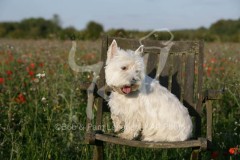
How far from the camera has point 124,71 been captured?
162 inches

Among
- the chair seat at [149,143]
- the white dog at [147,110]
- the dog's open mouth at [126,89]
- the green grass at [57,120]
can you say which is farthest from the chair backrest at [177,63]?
the chair seat at [149,143]

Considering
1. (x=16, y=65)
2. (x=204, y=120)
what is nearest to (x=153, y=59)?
(x=204, y=120)

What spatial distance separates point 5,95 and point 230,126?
3.07 metres

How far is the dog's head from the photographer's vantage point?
4016 millimetres

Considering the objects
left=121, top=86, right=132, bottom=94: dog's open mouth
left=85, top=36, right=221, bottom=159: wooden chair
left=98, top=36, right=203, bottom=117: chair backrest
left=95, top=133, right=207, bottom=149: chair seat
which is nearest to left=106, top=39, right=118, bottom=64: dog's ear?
left=121, top=86, right=132, bottom=94: dog's open mouth

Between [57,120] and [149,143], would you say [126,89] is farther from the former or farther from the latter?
[57,120]

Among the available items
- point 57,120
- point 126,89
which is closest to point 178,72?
point 126,89

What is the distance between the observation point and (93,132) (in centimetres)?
394

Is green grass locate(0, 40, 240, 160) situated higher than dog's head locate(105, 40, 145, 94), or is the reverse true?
dog's head locate(105, 40, 145, 94)

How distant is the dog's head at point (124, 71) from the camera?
4016 mm

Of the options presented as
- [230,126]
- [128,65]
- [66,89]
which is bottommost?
[230,126]

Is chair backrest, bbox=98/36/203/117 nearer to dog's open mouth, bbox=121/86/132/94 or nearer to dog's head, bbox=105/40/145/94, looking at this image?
dog's head, bbox=105/40/145/94

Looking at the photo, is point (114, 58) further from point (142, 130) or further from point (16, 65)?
point (16, 65)

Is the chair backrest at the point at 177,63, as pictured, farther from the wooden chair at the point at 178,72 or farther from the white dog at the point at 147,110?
the white dog at the point at 147,110
